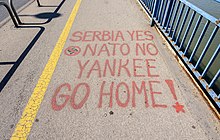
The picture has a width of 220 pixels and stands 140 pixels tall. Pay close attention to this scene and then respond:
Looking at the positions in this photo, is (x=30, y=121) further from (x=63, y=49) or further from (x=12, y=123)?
(x=63, y=49)

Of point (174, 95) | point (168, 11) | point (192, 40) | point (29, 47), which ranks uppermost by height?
point (168, 11)

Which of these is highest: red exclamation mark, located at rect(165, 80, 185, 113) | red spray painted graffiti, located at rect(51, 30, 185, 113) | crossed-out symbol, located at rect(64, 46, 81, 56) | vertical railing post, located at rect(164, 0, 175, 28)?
vertical railing post, located at rect(164, 0, 175, 28)

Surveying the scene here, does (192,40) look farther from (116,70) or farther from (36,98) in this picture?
(36,98)

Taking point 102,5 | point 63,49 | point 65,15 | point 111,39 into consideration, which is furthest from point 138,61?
point 102,5

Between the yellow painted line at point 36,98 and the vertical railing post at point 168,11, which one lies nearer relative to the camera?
the yellow painted line at point 36,98

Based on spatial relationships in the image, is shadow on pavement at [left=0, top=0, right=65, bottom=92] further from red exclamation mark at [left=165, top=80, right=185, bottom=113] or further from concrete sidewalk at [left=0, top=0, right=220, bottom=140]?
red exclamation mark at [left=165, top=80, right=185, bottom=113]

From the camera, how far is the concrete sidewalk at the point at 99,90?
1.96 meters

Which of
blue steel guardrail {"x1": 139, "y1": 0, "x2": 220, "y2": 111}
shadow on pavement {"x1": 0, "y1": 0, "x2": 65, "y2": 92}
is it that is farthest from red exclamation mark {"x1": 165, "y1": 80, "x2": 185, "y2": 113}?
shadow on pavement {"x1": 0, "y1": 0, "x2": 65, "y2": 92}

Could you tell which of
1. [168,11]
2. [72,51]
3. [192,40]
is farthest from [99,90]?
[168,11]

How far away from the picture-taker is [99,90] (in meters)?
2.44

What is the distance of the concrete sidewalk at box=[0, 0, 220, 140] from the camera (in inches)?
77.3

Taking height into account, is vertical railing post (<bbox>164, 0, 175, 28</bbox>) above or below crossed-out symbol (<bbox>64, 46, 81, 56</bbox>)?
above

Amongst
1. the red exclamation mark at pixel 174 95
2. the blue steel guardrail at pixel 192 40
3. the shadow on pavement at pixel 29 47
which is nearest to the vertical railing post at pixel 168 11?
the blue steel guardrail at pixel 192 40

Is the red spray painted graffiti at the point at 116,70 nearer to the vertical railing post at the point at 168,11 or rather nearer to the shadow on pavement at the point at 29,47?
the vertical railing post at the point at 168,11
